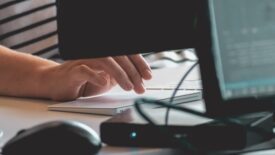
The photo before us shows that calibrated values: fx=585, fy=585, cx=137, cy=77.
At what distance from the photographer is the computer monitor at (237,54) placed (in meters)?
0.59

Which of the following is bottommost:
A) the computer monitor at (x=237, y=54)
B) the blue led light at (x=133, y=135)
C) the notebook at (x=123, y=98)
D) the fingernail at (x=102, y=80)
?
the blue led light at (x=133, y=135)

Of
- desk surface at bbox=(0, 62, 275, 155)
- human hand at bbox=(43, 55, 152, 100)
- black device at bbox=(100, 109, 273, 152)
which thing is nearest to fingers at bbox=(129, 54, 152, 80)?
human hand at bbox=(43, 55, 152, 100)

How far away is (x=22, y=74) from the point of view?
1127 millimetres

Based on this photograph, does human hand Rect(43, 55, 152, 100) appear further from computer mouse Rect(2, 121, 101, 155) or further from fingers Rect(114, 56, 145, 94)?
computer mouse Rect(2, 121, 101, 155)

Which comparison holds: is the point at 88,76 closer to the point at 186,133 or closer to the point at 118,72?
the point at 118,72

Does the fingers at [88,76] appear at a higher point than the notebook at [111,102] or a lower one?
higher

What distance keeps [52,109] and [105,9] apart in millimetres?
218

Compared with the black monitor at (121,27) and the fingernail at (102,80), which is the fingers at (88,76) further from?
the black monitor at (121,27)

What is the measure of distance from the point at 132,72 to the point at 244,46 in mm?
377

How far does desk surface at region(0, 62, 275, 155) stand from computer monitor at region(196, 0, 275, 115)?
7cm

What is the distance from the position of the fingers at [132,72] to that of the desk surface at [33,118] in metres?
0.12

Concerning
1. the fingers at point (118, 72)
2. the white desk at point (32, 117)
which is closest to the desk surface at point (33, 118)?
the white desk at point (32, 117)

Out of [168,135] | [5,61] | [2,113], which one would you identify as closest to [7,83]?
[5,61]

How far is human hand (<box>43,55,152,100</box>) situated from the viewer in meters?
0.95
